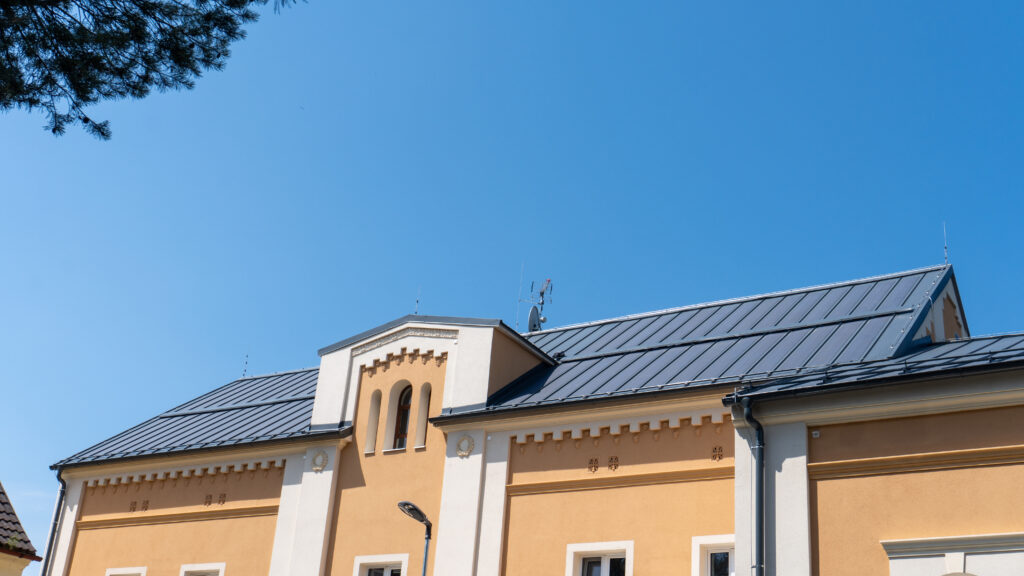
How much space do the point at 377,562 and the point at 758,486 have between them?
7.98m

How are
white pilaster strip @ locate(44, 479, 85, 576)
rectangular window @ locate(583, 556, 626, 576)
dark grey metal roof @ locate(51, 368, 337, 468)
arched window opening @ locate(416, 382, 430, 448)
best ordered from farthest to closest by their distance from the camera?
white pilaster strip @ locate(44, 479, 85, 576), dark grey metal roof @ locate(51, 368, 337, 468), arched window opening @ locate(416, 382, 430, 448), rectangular window @ locate(583, 556, 626, 576)

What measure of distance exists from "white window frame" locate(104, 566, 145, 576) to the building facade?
Result: 6.8 inches

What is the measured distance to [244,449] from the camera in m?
23.3

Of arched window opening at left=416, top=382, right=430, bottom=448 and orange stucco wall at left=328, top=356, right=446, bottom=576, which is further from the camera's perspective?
arched window opening at left=416, top=382, right=430, bottom=448

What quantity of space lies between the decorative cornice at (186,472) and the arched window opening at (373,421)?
6.57ft

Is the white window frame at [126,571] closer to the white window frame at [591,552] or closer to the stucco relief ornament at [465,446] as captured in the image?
the stucco relief ornament at [465,446]

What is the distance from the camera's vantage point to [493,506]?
20078 mm

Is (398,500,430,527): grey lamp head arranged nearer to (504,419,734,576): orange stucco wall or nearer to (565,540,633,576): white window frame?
(504,419,734,576): orange stucco wall

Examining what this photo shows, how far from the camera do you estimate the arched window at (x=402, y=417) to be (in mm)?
22344

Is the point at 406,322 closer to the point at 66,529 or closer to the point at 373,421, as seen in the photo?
the point at 373,421

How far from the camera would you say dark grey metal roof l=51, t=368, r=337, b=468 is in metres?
24.0

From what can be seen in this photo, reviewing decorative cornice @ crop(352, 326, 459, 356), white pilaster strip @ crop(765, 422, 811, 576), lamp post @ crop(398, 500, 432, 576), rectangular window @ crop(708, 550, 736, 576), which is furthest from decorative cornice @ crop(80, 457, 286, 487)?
white pilaster strip @ crop(765, 422, 811, 576)

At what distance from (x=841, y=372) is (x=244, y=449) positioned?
12.5 metres

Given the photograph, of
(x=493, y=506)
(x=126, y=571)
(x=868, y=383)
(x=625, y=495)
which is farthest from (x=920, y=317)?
(x=126, y=571)
